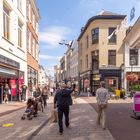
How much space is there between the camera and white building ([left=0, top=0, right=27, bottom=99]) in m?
27.5

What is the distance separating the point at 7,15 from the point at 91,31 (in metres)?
28.6

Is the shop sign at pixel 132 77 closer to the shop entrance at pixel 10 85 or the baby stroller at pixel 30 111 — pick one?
the shop entrance at pixel 10 85

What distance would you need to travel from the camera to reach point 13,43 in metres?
31.4

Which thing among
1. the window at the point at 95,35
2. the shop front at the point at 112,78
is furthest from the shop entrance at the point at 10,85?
the window at the point at 95,35

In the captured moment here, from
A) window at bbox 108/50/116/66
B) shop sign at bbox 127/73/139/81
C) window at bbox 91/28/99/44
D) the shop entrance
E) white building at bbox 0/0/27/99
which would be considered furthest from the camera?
window at bbox 91/28/99/44

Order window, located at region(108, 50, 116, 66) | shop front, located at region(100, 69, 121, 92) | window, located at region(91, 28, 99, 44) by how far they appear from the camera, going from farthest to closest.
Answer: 1. window, located at region(91, 28, 99, 44)
2. window, located at region(108, 50, 116, 66)
3. shop front, located at region(100, 69, 121, 92)

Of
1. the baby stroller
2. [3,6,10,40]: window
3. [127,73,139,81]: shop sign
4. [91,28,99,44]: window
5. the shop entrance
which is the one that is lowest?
the baby stroller

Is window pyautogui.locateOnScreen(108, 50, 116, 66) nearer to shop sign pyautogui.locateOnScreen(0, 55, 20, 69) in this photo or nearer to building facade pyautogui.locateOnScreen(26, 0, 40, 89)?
building facade pyautogui.locateOnScreen(26, 0, 40, 89)

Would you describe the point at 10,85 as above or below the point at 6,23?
below

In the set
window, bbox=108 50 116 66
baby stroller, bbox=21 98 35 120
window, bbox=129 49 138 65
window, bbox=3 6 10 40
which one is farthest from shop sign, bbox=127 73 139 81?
baby stroller, bbox=21 98 35 120

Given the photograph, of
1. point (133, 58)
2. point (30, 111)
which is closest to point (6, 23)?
point (30, 111)

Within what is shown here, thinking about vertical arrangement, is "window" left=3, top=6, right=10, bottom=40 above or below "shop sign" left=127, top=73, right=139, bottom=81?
above

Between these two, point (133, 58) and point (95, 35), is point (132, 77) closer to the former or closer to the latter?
point (133, 58)

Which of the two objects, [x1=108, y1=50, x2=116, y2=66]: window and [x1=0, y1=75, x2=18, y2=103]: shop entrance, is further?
[x1=108, y1=50, x2=116, y2=66]: window
